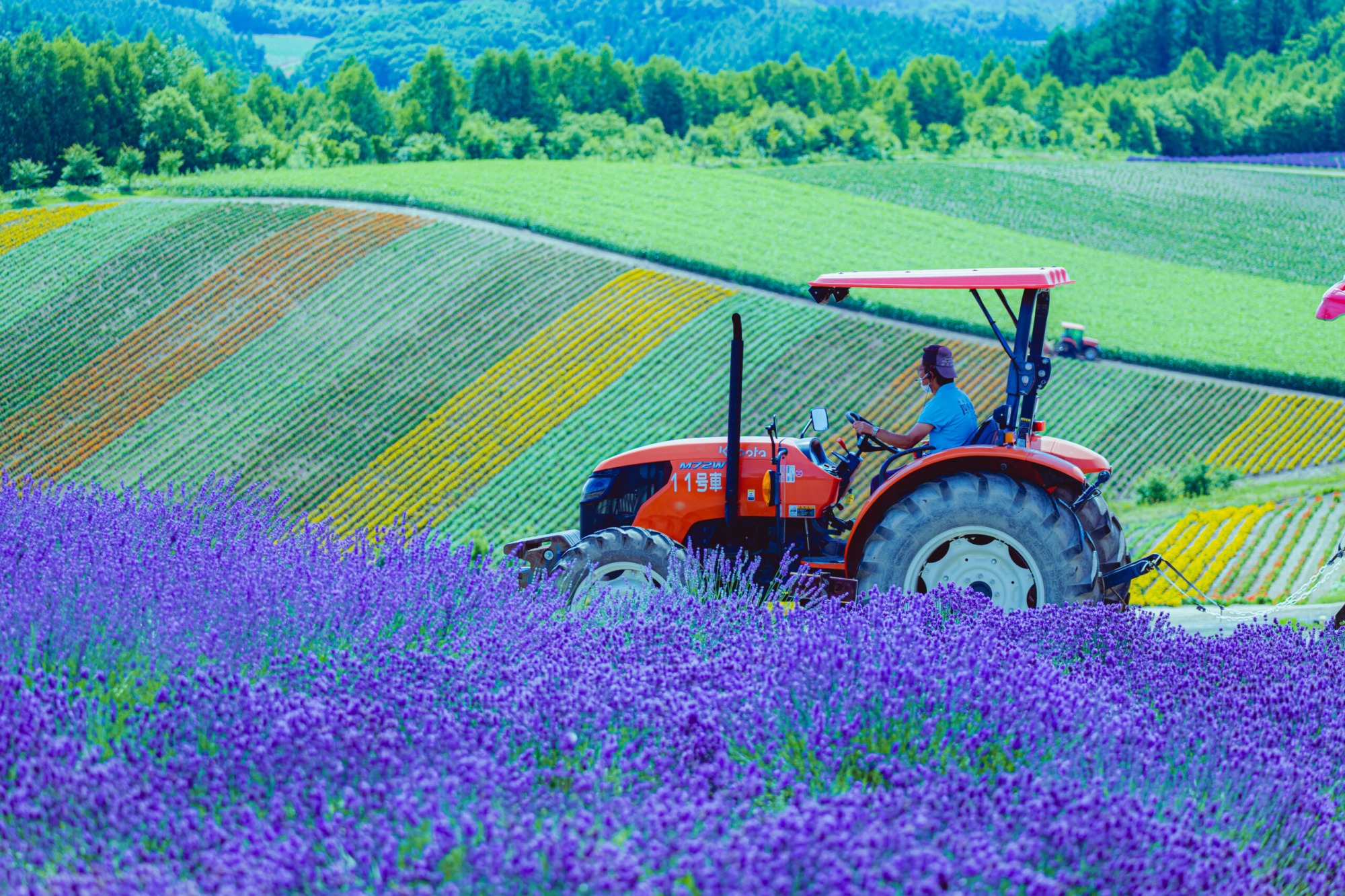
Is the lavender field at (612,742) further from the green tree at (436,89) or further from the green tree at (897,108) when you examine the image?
the green tree at (897,108)

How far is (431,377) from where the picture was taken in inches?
979

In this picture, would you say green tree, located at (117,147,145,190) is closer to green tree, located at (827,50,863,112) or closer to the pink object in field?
the pink object in field

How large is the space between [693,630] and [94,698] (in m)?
2.43

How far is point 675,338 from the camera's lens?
88.2 feet

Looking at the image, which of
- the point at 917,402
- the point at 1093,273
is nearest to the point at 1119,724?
the point at 917,402

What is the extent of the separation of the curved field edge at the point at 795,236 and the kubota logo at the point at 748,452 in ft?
72.1

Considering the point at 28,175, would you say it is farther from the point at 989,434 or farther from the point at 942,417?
the point at 989,434

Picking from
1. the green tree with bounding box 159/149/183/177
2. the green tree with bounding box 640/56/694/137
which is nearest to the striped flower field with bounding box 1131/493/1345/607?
the green tree with bounding box 159/149/183/177

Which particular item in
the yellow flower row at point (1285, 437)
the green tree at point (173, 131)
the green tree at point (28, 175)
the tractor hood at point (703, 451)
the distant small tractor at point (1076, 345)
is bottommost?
the yellow flower row at point (1285, 437)

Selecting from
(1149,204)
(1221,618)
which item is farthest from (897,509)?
(1149,204)

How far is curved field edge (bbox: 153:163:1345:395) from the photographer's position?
28.7 m

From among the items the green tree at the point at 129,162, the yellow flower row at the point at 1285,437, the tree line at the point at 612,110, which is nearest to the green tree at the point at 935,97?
the tree line at the point at 612,110

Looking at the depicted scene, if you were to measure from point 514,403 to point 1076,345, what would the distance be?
42.4ft

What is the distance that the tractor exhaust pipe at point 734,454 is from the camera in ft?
22.1
